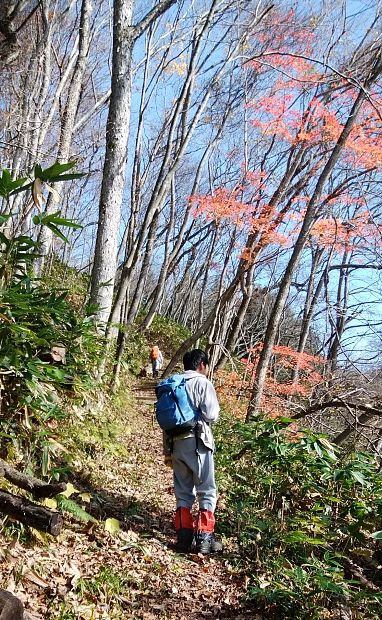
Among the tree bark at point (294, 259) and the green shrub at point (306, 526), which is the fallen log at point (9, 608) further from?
the tree bark at point (294, 259)

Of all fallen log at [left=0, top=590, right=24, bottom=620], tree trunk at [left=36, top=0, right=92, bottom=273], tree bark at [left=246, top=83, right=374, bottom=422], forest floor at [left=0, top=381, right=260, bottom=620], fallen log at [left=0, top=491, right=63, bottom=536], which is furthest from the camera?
tree trunk at [left=36, top=0, right=92, bottom=273]

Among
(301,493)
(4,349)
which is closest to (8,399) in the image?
(4,349)

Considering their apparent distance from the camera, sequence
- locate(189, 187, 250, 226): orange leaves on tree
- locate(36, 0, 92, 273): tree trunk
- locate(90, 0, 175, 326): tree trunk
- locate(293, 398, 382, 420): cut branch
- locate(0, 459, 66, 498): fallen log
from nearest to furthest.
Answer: locate(0, 459, 66, 498): fallen log < locate(293, 398, 382, 420): cut branch < locate(90, 0, 175, 326): tree trunk < locate(36, 0, 92, 273): tree trunk < locate(189, 187, 250, 226): orange leaves on tree

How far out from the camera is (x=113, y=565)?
2967mm

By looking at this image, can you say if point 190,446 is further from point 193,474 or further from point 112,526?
point 112,526

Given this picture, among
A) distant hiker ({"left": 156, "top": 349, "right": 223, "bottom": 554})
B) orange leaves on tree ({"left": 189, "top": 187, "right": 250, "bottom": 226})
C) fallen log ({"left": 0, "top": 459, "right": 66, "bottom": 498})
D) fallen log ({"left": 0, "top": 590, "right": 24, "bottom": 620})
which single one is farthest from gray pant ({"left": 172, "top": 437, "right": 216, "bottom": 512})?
orange leaves on tree ({"left": 189, "top": 187, "right": 250, "bottom": 226})

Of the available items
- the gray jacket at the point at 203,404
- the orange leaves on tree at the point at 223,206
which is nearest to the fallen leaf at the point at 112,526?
the gray jacket at the point at 203,404

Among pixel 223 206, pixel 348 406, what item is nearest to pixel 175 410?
pixel 348 406

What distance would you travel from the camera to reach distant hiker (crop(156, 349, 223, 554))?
3531mm

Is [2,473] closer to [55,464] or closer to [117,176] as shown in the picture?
[55,464]

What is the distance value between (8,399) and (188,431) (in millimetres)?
1435

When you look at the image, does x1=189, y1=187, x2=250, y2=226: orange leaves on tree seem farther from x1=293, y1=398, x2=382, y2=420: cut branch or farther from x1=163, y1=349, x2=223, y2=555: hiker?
x1=163, y1=349, x2=223, y2=555: hiker

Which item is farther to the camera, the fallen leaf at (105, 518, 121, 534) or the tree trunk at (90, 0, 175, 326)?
the tree trunk at (90, 0, 175, 326)

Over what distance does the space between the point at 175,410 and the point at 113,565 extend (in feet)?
3.85
